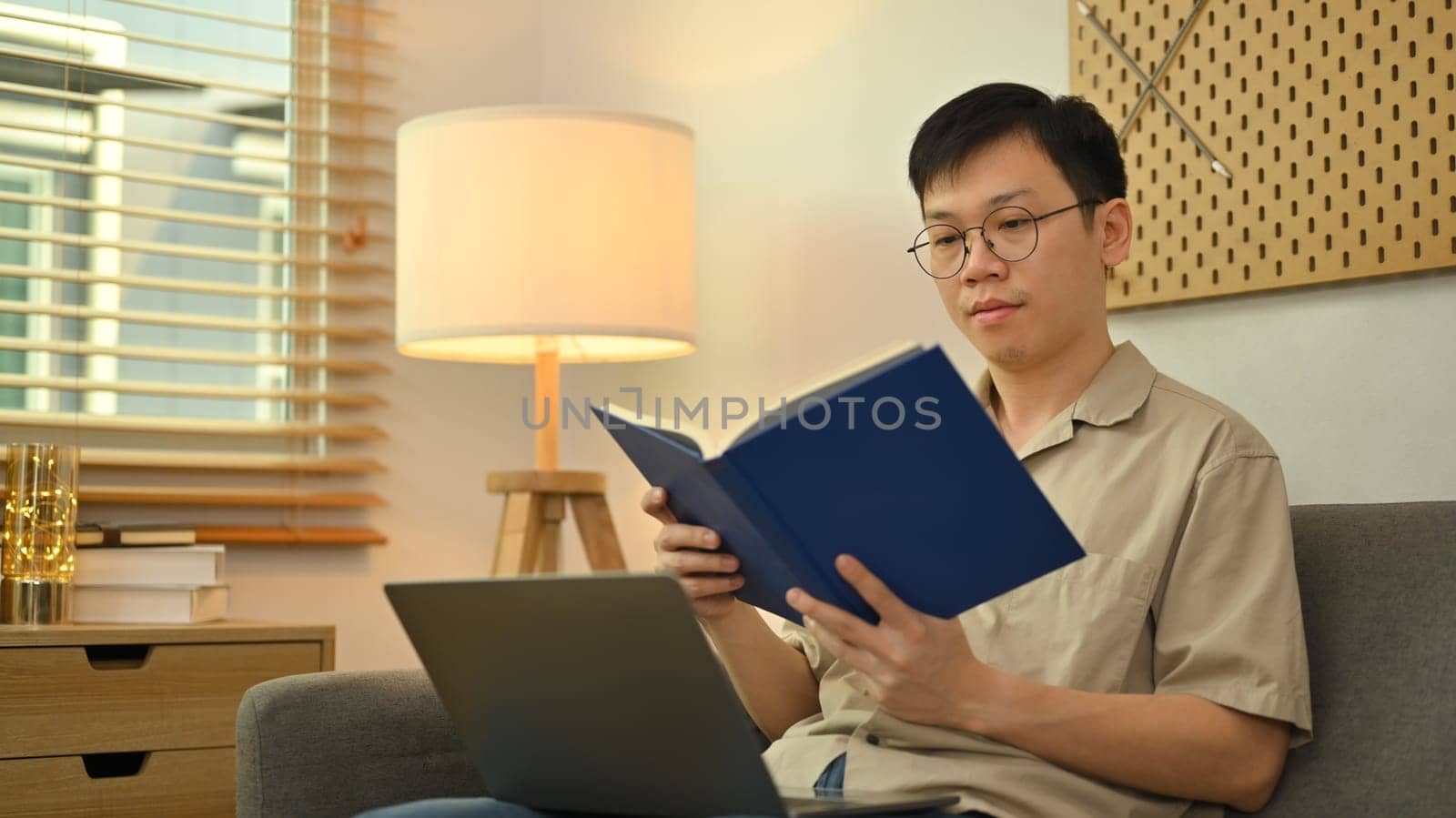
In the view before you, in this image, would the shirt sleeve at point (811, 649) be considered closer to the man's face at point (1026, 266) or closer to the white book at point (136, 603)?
the man's face at point (1026, 266)

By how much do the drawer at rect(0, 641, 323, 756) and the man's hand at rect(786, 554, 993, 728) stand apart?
1.19m

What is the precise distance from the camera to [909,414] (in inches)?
39.8

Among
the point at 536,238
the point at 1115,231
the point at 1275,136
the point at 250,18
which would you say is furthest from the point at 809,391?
the point at 250,18

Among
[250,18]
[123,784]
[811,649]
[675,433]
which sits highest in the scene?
[250,18]

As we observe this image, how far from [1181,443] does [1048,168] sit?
326 mm

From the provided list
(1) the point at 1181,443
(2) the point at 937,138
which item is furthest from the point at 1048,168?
(1) the point at 1181,443

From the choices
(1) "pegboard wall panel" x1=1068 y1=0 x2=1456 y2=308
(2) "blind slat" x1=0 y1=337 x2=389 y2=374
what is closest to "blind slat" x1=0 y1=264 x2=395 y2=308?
(2) "blind slat" x1=0 y1=337 x2=389 y2=374

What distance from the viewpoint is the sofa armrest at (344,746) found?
1.39 metres

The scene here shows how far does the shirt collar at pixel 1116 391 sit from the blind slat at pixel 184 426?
65.6 inches

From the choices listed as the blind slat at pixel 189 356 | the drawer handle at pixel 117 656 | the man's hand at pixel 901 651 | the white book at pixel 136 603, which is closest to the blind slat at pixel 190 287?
the blind slat at pixel 189 356

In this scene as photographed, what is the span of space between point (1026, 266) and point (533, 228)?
1015 mm

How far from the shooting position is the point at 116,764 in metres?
2.06

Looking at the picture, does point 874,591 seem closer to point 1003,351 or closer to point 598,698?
point 598,698

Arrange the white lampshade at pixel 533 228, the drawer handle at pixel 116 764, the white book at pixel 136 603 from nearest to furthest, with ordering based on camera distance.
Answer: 1. the drawer handle at pixel 116 764
2. the white book at pixel 136 603
3. the white lampshade at pixel 533 228
